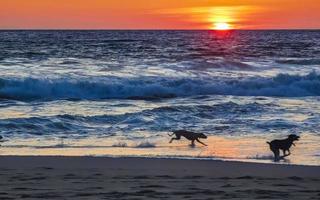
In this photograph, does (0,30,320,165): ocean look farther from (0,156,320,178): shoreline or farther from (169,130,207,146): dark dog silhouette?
(0,156,320,178): shoreline

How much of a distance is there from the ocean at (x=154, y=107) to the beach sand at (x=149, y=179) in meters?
1.10

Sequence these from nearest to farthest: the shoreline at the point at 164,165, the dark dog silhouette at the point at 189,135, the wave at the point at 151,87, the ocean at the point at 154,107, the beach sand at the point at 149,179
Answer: the beach sand at the point at 149,179, the shoreline at the point at 164,165, the ocean at the point at 154,107, the dark dog silhouette at the point at 189,135, the wave at the point at 151,87

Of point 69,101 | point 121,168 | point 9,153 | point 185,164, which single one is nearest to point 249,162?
point 185,164

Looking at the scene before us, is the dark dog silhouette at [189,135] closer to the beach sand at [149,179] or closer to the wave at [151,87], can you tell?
the beach sand at [149,179]

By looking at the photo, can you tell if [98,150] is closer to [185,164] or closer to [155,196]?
[185,164]

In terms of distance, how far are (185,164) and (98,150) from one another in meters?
2.19

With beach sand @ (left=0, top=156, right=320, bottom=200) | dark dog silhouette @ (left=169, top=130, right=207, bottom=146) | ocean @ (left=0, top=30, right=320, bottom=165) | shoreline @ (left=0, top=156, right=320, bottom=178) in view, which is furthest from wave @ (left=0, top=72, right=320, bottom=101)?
beach sand @ (left=0, top=156, right=320, bottom=200)

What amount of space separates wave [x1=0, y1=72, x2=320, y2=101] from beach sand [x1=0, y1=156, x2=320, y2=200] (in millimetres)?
13432

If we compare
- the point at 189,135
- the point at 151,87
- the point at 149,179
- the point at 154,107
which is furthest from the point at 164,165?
the point at 151,87

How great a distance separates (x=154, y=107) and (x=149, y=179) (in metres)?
11.6

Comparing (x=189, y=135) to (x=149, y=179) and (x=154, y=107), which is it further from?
(x=154, y=107)

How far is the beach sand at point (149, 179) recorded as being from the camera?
703cm


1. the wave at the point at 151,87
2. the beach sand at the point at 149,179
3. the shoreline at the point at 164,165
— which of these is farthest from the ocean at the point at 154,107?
the beach sand at the point at 149,179

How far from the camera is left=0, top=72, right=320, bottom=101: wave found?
2378cm
